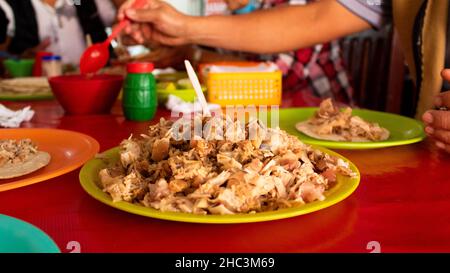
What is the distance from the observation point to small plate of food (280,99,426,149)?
122 cm

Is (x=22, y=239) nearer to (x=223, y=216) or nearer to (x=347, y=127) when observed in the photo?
(x=223, y=216)

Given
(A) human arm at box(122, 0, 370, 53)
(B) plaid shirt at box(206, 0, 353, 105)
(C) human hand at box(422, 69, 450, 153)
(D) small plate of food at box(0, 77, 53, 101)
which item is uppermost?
(A) human arm at box(122, 0, 370, 53)

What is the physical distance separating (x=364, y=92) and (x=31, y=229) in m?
4.21

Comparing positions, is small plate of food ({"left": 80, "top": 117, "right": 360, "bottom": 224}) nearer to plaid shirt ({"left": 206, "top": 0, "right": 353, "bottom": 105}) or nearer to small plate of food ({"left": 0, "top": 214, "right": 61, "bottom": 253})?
small plate of food ({"left": 0, "top": 214, "right": 61, "bottom": 253})

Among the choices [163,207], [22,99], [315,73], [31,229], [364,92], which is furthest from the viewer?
[364,92]

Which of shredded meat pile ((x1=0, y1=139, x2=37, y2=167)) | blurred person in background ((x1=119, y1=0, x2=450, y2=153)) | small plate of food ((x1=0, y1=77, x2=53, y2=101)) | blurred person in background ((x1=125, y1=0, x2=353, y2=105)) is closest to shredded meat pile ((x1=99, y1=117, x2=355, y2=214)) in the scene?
shredded meat pile ((x1=0, y1=139, x2=37, y2=167))

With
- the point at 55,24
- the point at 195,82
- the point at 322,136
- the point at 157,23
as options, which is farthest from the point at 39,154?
the point at 55,24

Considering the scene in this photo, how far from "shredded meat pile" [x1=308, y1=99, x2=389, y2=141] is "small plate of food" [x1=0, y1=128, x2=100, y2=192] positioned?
2.17 ft

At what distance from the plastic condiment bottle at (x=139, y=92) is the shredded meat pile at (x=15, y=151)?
51cm

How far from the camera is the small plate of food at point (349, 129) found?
4.00 ft

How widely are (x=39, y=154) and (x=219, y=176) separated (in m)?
0.54

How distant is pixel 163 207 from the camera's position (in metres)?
0.73
